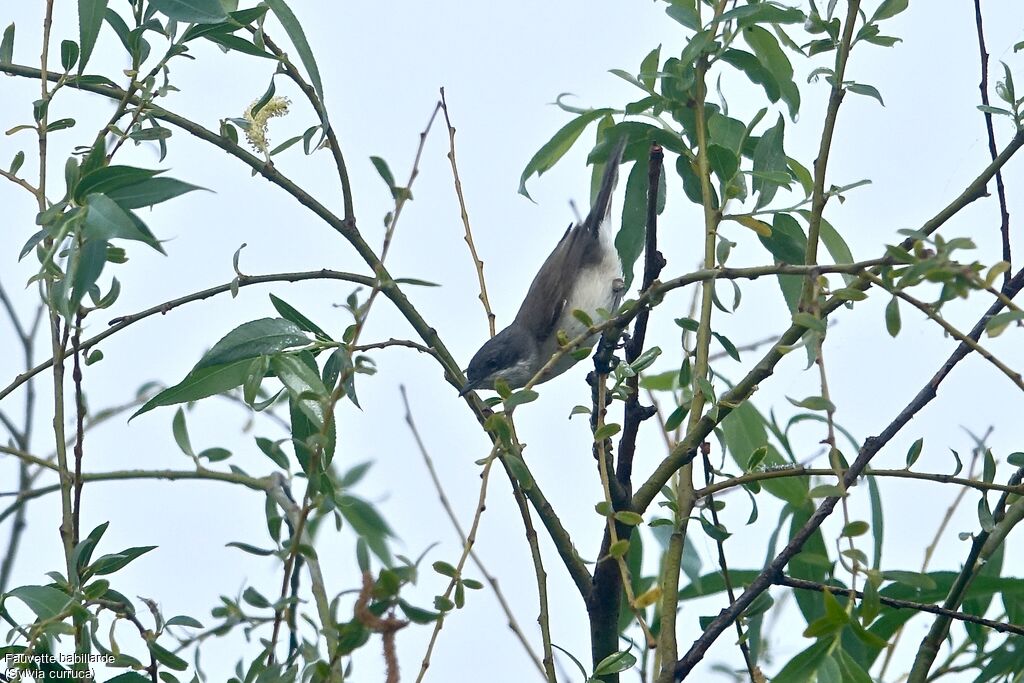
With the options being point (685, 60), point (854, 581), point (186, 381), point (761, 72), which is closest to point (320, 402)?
point (186, 381)

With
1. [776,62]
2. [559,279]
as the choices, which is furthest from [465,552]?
Answer: [559,279]

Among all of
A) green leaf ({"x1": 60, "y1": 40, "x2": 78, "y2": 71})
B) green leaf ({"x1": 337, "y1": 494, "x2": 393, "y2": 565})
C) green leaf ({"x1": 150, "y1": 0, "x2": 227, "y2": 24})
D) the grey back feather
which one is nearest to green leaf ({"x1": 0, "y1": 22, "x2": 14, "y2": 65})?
green leaf ({"x1": 60, "y1": 40, "x2": 78, "y2": 71})

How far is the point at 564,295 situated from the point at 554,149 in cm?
296

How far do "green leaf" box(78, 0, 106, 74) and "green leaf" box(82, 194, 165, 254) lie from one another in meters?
0.40

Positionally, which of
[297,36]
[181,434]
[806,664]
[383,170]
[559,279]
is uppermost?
[559,279]

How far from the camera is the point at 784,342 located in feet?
5.59

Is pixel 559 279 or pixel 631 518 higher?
pixel 559 279

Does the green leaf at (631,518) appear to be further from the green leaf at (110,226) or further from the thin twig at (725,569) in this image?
the green leaf at (110,226)

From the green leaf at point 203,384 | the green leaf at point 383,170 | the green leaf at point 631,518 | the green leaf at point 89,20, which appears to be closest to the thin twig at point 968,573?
the green leaf at point 631,518

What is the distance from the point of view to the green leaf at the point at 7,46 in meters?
2.04

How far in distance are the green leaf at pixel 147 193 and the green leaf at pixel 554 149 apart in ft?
2.53

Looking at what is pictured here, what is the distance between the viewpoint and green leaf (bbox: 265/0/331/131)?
1874mm

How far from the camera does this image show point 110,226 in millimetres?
1629

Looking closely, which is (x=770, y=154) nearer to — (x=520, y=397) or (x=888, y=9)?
(x=888, y=9)
